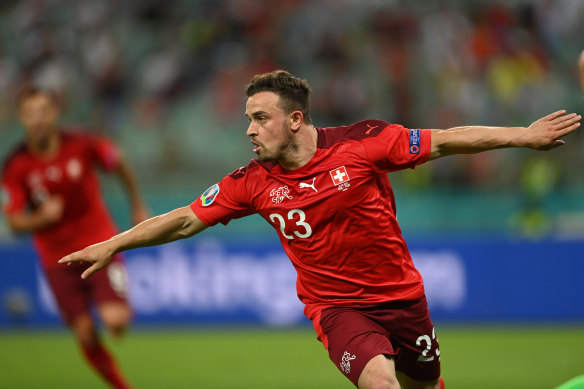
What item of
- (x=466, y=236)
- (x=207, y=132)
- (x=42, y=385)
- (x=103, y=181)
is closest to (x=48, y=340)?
(x=103, y=181)

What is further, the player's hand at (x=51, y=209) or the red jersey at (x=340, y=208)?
the player's hand at (x=51, y=209)

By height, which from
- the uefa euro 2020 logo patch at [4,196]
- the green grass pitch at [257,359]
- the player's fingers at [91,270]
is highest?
the uefa euro 2020 logo patch at [4,196]

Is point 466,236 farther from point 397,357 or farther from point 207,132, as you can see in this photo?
point 397,357

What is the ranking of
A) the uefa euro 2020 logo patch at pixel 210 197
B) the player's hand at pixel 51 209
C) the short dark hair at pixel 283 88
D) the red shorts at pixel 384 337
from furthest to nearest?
1. the player's hand at pixel 51 209
2. the uefa euro 2020 logo patch at pixel 210 197
3. the short dark hair at pixel 283 88
4. the red shorts at pixel 384 337

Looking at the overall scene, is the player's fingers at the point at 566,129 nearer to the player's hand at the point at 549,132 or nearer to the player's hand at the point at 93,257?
the player's hand at the point at 549,132

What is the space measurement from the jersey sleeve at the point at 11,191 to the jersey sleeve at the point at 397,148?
4156mm

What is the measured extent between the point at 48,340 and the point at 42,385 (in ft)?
11.4

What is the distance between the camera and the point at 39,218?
7789 millimetres

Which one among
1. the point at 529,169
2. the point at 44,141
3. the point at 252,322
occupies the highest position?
the point at 44,141

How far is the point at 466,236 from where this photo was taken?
1267cm

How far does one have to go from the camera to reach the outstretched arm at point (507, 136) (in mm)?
4977

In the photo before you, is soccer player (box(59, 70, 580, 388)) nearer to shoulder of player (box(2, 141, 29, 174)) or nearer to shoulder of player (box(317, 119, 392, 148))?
shoulder of player (box(317, 119, 392, 148))

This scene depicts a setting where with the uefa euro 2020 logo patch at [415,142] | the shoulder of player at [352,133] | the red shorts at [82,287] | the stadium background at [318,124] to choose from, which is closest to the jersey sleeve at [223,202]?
the shoulder of player at [352,133]

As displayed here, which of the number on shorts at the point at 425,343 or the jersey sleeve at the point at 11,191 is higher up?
the jersey sleeve at the point at 11,191
